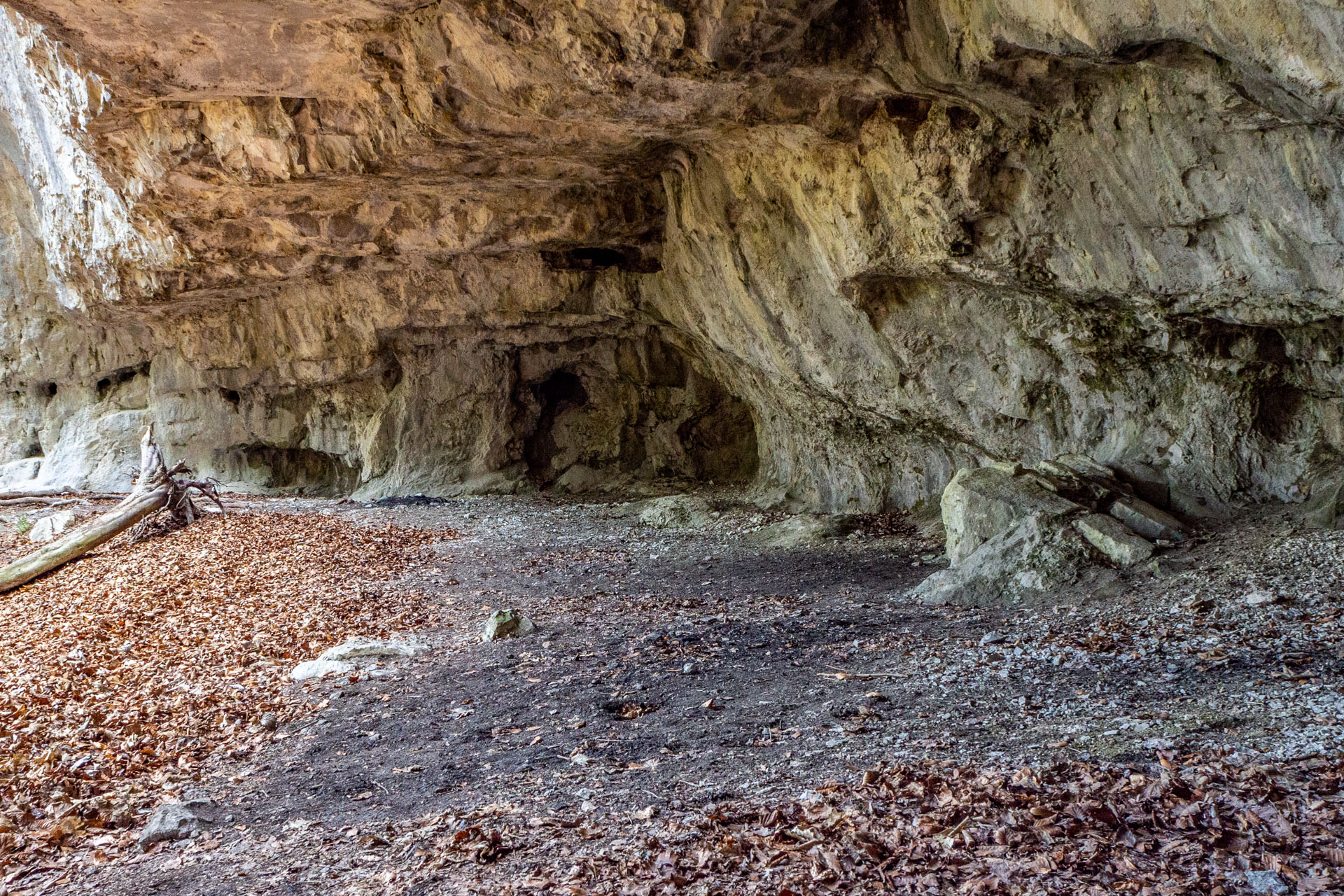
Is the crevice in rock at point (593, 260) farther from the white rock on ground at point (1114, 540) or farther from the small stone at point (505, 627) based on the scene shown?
the white rock on ground at point (1114, 540)

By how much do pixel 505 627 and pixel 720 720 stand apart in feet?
9.53

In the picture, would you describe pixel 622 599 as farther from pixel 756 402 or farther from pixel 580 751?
pixel 756 402

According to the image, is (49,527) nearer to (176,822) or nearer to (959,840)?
(176,822)

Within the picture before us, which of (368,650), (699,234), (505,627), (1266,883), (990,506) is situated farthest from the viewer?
(699,234)

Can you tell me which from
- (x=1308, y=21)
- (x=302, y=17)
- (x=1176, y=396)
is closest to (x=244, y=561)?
(x=302, y=17)

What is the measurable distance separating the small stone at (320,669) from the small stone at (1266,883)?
5.89m

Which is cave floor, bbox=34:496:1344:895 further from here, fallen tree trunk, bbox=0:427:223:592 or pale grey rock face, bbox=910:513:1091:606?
fallen tree trunk, bbox=0:427:223:592

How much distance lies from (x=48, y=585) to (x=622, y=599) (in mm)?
6834

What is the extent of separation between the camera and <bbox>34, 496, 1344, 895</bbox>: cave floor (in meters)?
4.12

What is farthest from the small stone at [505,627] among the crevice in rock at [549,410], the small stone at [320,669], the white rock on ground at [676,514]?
the crevice in rock at [549,410]

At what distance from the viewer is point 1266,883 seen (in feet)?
10.2

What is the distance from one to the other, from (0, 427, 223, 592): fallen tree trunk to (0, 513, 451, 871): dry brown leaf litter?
0.20 metres

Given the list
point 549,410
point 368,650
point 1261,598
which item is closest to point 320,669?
point 368,650

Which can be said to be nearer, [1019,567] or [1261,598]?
[1261,598]
